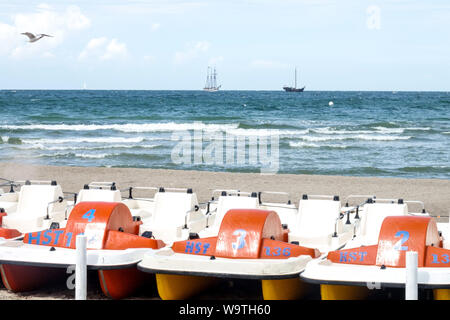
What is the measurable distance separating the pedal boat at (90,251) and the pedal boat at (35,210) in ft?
6.58

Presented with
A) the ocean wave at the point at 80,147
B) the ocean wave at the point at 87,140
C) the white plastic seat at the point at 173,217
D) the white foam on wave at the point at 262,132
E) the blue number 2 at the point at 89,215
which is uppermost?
the white foam on wave at the point at 262,132

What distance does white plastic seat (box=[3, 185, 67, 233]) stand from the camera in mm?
12750

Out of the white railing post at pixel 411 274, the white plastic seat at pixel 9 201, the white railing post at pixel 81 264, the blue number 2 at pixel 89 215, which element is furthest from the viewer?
the white plastic seat at pixel 9 201

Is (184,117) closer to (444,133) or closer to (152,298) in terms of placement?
(444,133)

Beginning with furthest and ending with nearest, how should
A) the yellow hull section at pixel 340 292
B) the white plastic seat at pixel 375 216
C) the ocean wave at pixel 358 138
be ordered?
the ocean wave at pixel 358 138
the white plastic seat at pixel 375 216
the yellow hull section at pixel 340 292

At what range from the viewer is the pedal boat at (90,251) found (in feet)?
32.3

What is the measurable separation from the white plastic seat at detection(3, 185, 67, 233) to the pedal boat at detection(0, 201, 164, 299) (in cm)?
202

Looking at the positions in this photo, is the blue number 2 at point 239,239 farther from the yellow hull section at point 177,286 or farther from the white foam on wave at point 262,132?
the white foam on wave at point 262,132

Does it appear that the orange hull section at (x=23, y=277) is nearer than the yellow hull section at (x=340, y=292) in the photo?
No

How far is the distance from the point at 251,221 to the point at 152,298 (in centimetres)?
170

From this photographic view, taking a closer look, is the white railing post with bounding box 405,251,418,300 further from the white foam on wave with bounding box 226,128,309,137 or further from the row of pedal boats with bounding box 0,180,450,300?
the white foam on wave with bounding box 226,128,309,137

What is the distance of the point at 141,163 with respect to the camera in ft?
96.1

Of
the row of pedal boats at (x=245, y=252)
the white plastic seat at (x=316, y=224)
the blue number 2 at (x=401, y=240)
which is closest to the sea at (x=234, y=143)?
the white plastic seat at (x=316, y=224)

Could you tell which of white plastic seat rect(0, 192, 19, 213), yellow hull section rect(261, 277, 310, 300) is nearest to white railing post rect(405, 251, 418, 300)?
yellow hull section rect(261, 277, 310, 300)
